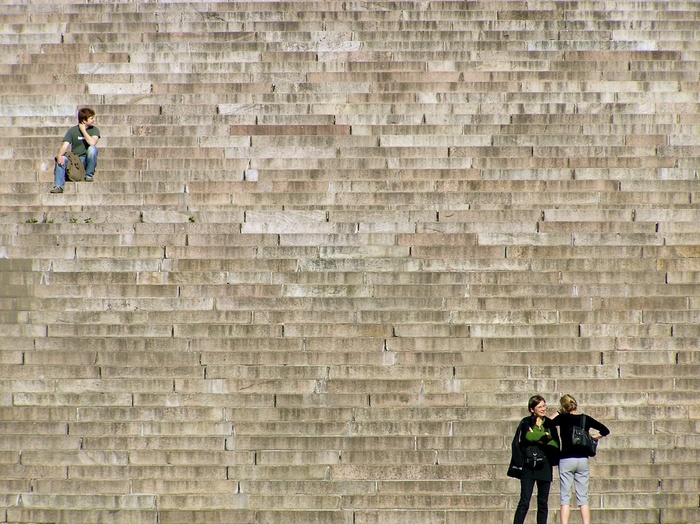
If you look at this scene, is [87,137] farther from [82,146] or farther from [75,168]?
[75,168]

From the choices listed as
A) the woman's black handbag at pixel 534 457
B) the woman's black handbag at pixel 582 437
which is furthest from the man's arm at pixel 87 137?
the woman's black handbag at pixel 582 437

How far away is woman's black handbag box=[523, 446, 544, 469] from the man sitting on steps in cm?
666

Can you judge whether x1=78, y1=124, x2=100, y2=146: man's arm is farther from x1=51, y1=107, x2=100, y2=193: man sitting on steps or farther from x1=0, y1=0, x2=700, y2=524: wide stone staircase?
x1=0, y1=0, x2=700, y2=524: wide stone staircase

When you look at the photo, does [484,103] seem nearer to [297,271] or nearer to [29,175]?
[297,271]

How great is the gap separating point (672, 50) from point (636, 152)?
2439 millimetres

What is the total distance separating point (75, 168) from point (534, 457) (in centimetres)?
682

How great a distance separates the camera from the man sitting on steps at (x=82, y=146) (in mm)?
12391

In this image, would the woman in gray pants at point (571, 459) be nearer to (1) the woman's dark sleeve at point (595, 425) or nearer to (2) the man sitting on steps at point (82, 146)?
(1) the woman's dark sleeve at point (595, 425)

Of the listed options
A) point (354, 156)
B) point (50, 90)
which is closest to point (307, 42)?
point (354, 156)

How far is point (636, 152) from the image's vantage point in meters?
12.8

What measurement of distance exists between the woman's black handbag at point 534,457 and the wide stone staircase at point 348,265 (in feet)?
3.92

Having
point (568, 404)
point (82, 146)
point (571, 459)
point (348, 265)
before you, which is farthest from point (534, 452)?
point (82, 146)

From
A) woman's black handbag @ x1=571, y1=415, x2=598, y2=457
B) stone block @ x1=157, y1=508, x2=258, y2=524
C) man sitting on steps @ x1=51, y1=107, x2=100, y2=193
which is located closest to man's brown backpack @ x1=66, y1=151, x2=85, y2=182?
man sitting on steps @ x1=51, y1=107, x2=100, y2=193

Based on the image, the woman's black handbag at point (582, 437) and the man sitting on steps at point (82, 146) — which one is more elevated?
the man sitting on steps at point (82, 146)
